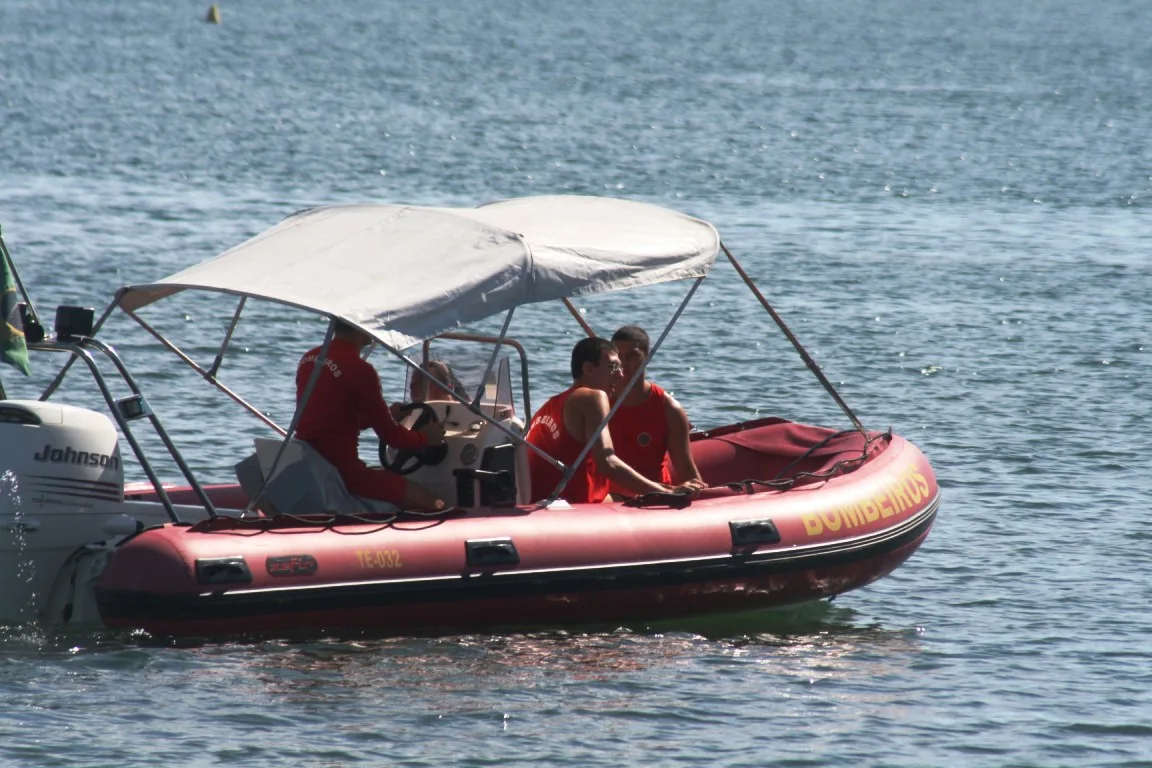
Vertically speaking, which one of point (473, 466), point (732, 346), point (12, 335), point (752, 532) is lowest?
point (732, 346)

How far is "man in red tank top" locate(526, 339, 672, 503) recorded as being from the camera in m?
8.85

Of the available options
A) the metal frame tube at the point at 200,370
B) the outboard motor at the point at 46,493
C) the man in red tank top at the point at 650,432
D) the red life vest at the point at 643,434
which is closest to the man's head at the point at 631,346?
the man in red tank top at the point at 650,432

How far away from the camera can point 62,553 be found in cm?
788

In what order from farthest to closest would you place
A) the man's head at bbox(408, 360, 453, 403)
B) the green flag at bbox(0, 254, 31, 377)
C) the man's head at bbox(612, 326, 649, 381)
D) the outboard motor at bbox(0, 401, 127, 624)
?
the man's head at bbox(612, 326, 649, 381), the man's head at bbox(408, 360, 453, 403), the green flag at bbox(0, 254, 31, 377), the outboard motor at bbox(0, 401, 127, 624)

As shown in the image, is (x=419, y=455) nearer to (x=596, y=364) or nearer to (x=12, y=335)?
(x=596, y=364)

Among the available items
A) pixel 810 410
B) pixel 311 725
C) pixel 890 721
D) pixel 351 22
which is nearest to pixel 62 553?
pixel 311 725

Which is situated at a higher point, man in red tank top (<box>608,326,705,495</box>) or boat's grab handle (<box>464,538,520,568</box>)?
man in red tank top (<box>608,326,705,495</box>)

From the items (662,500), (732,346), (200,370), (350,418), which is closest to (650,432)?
(662,500)

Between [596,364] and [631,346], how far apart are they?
49 cm

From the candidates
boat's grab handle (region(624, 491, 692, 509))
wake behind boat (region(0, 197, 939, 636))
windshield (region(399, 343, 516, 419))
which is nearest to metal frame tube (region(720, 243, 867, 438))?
wake behind boat (region(0, 197, 939, 636))

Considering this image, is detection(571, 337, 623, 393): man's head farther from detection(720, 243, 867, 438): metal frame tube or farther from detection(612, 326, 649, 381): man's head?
detection(720, 243, 867, 438): metal frame tube

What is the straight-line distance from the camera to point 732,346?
55.1ft

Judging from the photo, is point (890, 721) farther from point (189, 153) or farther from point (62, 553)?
point (189, 153)

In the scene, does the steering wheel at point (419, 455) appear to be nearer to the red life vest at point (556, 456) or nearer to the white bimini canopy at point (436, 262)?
the red life vest at point (556, 456)
